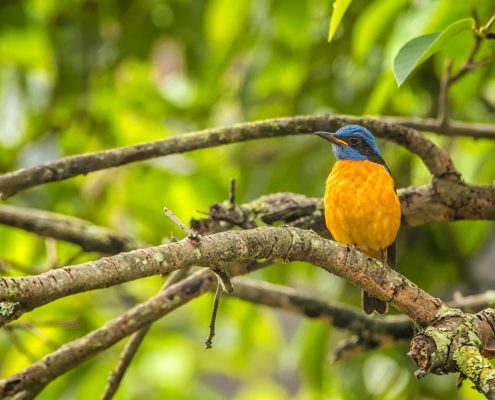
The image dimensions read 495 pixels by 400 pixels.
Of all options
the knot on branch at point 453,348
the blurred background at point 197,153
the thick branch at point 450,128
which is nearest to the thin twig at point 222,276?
the knot on branch at point 453,348

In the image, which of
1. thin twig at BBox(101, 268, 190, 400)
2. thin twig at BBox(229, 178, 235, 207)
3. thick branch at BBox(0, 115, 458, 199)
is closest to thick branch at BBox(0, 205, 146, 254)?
thin twig at BBox(101, 268, 190, 400)

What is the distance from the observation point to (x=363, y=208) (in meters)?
3.95

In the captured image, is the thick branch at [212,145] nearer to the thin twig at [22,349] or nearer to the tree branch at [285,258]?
the tree branch at [285,258]

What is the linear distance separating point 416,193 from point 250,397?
13.8ft

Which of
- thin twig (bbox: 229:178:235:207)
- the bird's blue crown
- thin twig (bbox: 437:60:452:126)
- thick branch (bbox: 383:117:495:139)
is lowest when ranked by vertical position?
the bird's blue crown

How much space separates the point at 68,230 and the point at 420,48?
1.91m

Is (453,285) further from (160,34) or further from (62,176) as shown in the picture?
(62,176)

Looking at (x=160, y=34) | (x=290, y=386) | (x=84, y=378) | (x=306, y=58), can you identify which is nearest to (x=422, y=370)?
(x=84, y=378)

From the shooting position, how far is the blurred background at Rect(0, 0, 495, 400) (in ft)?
16.5

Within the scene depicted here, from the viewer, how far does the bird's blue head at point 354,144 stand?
13.6 ft

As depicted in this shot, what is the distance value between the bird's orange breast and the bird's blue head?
152 millimetres

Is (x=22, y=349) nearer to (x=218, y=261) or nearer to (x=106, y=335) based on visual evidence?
(x=106, y=335)

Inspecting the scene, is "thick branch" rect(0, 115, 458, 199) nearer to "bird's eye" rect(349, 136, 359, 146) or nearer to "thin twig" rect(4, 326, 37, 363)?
"bird's eye" rect(349, 136, 359, 146)

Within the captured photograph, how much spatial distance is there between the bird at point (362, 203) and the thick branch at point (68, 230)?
100 centimetres
